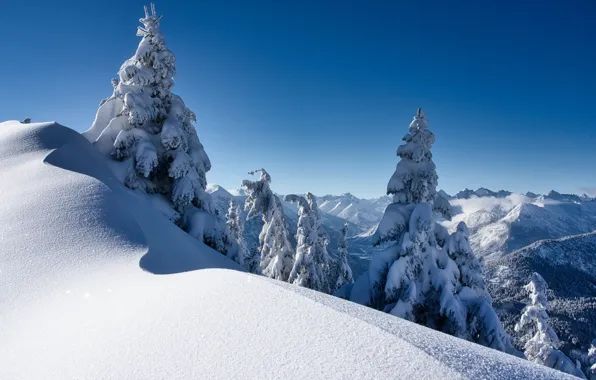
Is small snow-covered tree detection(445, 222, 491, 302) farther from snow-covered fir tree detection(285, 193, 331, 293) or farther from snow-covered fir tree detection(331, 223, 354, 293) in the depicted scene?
snow-covered fir tree detection(331, 223, 354, 293)

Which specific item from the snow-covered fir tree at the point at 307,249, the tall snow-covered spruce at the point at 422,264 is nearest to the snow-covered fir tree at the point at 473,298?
the tall snow-covered spruce at the point at 422,264

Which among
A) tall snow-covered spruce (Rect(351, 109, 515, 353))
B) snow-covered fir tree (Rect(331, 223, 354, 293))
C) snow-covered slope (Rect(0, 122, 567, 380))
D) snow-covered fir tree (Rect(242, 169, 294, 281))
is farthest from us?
snow-covered fir tree (Rect(331, 223, 354, 293))

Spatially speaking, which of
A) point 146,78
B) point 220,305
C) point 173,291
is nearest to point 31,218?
point 173,291

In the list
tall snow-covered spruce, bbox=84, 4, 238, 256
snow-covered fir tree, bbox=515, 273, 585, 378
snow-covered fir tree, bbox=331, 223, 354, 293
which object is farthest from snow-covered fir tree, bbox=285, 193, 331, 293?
snow-covered fir tree, bbox=515, 273, 585, 378

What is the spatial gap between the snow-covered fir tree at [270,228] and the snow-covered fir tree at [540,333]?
13.2 meters

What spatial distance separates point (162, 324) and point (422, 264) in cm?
1064

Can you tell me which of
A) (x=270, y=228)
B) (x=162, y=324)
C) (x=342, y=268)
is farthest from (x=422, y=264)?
(x=342, y=268)

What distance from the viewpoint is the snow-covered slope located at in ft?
7.79

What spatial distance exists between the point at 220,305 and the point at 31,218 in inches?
217

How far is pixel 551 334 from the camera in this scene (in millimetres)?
14672

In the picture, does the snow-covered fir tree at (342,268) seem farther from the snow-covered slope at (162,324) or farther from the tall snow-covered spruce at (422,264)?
the snow-covered slope at (162,324)

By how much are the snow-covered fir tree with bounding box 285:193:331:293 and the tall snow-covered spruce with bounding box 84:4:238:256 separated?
6.74 m

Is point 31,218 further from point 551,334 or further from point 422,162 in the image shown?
point 551,334

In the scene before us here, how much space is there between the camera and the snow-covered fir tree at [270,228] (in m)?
A: 17.8
